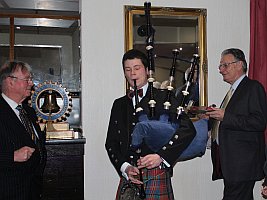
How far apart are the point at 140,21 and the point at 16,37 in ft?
5.37

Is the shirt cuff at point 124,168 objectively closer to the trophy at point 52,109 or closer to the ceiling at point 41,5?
the trophy at point 52,109

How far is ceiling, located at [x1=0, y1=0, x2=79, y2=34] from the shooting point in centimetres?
384

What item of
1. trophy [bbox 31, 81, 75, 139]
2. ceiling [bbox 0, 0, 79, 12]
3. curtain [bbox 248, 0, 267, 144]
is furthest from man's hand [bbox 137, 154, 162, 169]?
ceiling [bbox 0, 0, 79, 12]

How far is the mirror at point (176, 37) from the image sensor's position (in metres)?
3.02

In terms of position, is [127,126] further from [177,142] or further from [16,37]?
[16,37]

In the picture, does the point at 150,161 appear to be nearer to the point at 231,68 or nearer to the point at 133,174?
the point at 133,174

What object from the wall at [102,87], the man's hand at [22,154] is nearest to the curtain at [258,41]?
the wall at [102,87]

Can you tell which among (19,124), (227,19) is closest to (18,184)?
(19,124)

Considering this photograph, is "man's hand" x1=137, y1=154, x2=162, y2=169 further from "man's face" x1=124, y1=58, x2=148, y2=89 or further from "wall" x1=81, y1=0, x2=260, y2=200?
"wall" x1=81, y1=0, x2=260, y2=200

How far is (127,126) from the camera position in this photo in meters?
2.18

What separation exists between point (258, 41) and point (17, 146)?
2.08 metres

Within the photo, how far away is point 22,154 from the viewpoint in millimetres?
2018

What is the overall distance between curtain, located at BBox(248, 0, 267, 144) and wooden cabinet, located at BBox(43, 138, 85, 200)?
1518 millimetres

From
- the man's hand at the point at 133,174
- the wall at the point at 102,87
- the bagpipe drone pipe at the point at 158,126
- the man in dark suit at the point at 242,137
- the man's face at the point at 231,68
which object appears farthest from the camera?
the wall at the point at 102,87
